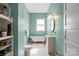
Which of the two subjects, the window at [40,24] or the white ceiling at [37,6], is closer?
the white ceiling at [37,6]

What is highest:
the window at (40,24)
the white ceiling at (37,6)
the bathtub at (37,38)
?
the white ceiling at (37,6)

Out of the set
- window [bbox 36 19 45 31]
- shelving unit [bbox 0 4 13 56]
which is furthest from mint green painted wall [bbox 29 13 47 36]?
shelving unit [bbox 0 4 13 56]

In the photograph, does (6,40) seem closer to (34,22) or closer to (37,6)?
(37,6)

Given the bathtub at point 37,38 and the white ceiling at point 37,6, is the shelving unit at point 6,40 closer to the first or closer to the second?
the white ceiling at point 37,6

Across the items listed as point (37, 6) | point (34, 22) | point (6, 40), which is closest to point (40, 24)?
point (34, 22)

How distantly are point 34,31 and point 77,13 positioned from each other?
23.8 inches

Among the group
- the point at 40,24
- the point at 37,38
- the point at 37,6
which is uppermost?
the point at 37,6

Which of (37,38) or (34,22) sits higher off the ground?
(34,22)

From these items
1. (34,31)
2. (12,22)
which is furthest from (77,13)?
(34,31)

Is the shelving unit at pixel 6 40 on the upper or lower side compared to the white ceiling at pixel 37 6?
lower

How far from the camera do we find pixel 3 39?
2.85 feet

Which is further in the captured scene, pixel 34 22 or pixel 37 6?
pixel 34 22

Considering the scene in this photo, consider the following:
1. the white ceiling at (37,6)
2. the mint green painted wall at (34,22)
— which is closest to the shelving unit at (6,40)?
the white ceiling at (37,6)

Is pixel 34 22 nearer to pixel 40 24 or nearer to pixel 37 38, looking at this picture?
pixel 40 24
